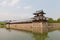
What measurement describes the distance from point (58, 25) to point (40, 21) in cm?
1234

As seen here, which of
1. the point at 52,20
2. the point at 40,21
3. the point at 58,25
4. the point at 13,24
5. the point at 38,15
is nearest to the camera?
the point at 40,21

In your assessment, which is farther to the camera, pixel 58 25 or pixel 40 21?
pixel 58 25

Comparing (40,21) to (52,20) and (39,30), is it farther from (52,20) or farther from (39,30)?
(52,20)

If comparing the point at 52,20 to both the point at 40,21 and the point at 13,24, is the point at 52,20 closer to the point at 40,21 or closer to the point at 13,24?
the point at 13,24

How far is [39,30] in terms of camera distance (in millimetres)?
23562

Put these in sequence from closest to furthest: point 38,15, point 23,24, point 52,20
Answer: point 38,15 < point 23,24 < point 52,20

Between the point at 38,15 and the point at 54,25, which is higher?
the point at 38,15

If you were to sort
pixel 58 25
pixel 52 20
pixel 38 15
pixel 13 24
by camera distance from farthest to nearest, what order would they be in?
pixel 52 20
pixel 13 24
pixel 58 25
pixel 38 15

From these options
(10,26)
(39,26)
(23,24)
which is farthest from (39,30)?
(10,26)

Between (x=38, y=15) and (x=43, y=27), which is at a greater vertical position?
(x=38, y=15)

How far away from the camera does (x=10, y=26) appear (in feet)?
134

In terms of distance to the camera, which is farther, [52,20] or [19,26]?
[52,20]

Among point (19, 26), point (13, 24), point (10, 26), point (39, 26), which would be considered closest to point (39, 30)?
point (39, 26)

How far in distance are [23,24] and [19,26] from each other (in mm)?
2646
